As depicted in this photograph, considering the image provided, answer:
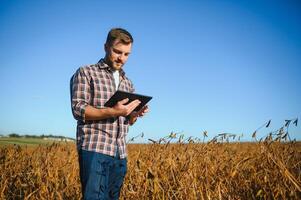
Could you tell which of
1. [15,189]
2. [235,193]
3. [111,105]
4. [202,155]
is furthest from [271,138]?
[15,189]

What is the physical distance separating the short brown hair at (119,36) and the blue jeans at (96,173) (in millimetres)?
1009

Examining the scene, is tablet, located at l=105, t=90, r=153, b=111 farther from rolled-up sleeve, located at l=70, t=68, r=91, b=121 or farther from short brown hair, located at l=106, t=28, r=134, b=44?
short brown hair, located at l=106, t=28, r=134, b=44

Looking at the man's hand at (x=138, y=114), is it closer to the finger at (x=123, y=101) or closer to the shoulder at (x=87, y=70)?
the finger at (x=123, y=101)

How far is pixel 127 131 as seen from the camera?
2898 millimetres

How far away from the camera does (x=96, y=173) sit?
7.98ft

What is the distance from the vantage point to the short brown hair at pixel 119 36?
8.86 ft

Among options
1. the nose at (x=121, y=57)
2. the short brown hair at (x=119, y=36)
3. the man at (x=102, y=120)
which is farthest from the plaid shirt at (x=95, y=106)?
the short brown hair at (x=119, y=36)

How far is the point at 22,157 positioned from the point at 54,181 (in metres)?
3.41

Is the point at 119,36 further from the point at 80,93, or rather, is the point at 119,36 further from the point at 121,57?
the point at 80,93

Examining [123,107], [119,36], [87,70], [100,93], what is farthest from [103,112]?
[119,36]

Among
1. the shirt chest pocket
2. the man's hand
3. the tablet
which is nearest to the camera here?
the tablet

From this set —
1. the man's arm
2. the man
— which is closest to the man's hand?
the man

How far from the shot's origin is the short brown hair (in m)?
2.70

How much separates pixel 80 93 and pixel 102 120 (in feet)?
0.97
